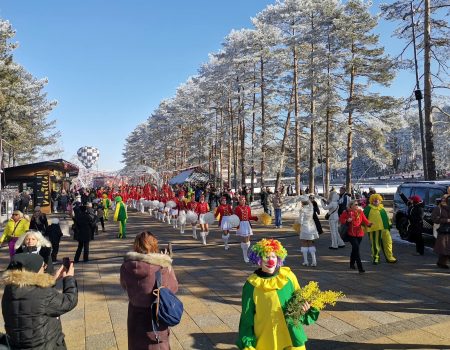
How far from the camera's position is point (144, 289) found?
3.43 meters

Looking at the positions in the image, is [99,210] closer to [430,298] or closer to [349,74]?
[430,298]

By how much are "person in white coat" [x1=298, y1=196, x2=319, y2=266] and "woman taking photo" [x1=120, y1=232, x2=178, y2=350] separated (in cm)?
725

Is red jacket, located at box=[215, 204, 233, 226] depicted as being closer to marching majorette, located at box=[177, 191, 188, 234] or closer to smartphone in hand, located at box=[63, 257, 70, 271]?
marching majorette, located at box=[177, 191, 188, 234]

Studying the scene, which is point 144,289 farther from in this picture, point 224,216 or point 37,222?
point 224,216

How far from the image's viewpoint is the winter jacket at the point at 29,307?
321cm

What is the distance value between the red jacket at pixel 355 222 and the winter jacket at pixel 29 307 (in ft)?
24.8

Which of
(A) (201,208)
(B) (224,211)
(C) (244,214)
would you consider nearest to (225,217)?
(B) (224,211)

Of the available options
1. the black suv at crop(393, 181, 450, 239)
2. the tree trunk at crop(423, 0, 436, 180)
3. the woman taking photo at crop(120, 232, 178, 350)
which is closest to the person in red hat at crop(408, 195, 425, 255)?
the black suv at crop(393, 181, 450, 239)

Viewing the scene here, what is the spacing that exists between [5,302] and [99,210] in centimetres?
1713

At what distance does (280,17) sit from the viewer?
97.8 feet

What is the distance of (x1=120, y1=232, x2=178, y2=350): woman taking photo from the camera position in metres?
3.43

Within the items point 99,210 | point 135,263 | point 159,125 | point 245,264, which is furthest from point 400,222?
point 159,125

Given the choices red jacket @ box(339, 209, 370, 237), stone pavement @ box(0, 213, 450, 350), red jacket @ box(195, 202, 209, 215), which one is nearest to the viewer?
stone pavement @ box(0, 213, 450, 350)

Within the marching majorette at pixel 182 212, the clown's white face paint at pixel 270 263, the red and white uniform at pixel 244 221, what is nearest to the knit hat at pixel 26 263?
the clown's white face paint at pixel 270 263
